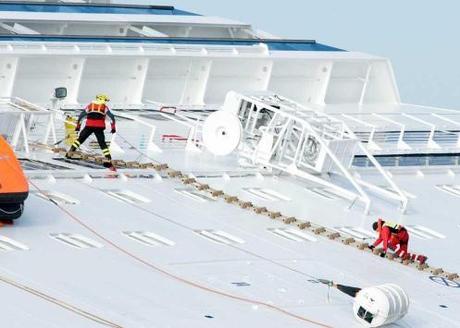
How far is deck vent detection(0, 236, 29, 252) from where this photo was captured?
1809 cm

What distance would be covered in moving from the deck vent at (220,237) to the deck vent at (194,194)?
1727mm

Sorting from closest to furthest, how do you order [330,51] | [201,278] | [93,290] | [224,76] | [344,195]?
1. [93,290]
2. [201,278]
3. [344,195]
4. [224,76]
5. [330,51]

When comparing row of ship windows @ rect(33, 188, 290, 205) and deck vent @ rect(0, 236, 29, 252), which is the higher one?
row of ship windows @ rect(33, 188, 290, 205)

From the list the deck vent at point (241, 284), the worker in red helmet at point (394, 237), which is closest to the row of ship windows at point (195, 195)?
the worker in red helmet at point (394, 237)

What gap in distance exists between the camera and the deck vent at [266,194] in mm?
22906

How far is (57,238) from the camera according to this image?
62.0 feet

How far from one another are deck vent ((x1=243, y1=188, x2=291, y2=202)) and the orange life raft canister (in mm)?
4948

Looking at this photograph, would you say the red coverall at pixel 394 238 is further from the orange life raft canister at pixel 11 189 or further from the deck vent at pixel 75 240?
the orange life raft canister at pixel 11 189

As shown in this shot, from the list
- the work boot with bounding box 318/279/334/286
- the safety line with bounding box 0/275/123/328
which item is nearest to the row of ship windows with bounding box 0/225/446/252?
the safety line with bounding box 0/275/123/328

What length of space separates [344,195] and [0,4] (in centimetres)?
1118

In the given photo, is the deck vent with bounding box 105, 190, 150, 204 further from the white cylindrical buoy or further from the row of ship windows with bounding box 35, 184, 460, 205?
the white cylindrical buoy

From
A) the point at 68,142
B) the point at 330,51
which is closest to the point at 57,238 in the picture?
the point at 68,142

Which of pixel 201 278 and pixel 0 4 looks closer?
pixel 201 278

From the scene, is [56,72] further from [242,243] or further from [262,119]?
[242,243]
